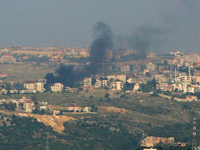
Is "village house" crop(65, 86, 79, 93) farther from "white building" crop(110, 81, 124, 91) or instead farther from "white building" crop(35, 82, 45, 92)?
"white building" crop(110, 81, 124, 91)

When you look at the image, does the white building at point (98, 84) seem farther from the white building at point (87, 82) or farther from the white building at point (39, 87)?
the white building at point (39, 87)

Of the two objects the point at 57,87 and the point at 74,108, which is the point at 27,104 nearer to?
the point at 74,108

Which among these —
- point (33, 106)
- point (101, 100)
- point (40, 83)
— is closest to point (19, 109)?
point (33, 106)

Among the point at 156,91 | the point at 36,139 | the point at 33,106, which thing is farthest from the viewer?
the point at 156,91

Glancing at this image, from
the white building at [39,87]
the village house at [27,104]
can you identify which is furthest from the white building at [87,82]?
the village house at [27,104]

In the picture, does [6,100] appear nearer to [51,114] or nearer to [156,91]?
[51,114]

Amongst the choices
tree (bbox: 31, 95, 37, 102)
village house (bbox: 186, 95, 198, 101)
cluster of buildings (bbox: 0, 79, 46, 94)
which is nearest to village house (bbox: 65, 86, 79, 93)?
cluster of buildings (bbox: 0, 79, 46, 94)

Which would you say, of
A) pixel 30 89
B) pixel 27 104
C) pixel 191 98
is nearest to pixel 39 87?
pixel 30 89

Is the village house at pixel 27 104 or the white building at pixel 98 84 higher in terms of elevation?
the white building at pixel 98 84

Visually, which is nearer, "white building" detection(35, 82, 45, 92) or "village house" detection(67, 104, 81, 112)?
"village house" detection(67, 104, 81, 112)

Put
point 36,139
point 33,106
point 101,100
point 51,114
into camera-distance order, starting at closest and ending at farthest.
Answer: point 36,139
point 51,114
point 33,106
point 101,100

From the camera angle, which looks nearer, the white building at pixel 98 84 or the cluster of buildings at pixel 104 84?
the cluster of buildings at pixel 104 84
